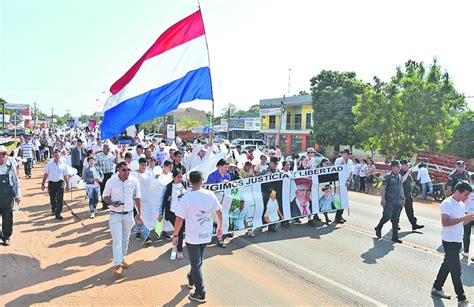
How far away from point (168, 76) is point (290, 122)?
41.5m

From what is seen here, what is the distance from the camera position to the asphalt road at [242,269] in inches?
209

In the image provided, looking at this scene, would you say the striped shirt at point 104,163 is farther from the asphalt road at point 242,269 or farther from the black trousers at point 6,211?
the black trousers at point 6,211

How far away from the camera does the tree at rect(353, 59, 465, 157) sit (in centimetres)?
2047

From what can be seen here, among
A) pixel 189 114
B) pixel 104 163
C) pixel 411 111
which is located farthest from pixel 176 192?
pixel 189 114

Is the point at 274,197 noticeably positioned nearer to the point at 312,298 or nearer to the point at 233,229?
the point at 233,229

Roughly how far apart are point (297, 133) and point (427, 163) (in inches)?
1038

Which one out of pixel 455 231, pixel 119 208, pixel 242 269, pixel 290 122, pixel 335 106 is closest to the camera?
pixel 455 231

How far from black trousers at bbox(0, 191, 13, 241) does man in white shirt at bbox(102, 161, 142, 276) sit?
107 inches

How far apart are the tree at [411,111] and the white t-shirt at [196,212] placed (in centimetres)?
1903

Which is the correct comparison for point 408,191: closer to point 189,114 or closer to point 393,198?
point 393,198

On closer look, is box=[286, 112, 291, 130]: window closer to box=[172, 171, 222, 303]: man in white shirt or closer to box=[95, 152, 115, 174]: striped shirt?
box=[95, 152, 115, 174]: striped shirt

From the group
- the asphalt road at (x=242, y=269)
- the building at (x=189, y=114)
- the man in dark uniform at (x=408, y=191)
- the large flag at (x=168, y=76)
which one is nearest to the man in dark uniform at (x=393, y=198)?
the asphalt road at (x=242, y=269)

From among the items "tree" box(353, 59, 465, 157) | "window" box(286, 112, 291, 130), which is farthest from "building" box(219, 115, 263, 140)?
"tree" box(353, 59, 465, 157)

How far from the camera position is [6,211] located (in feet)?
24.3
